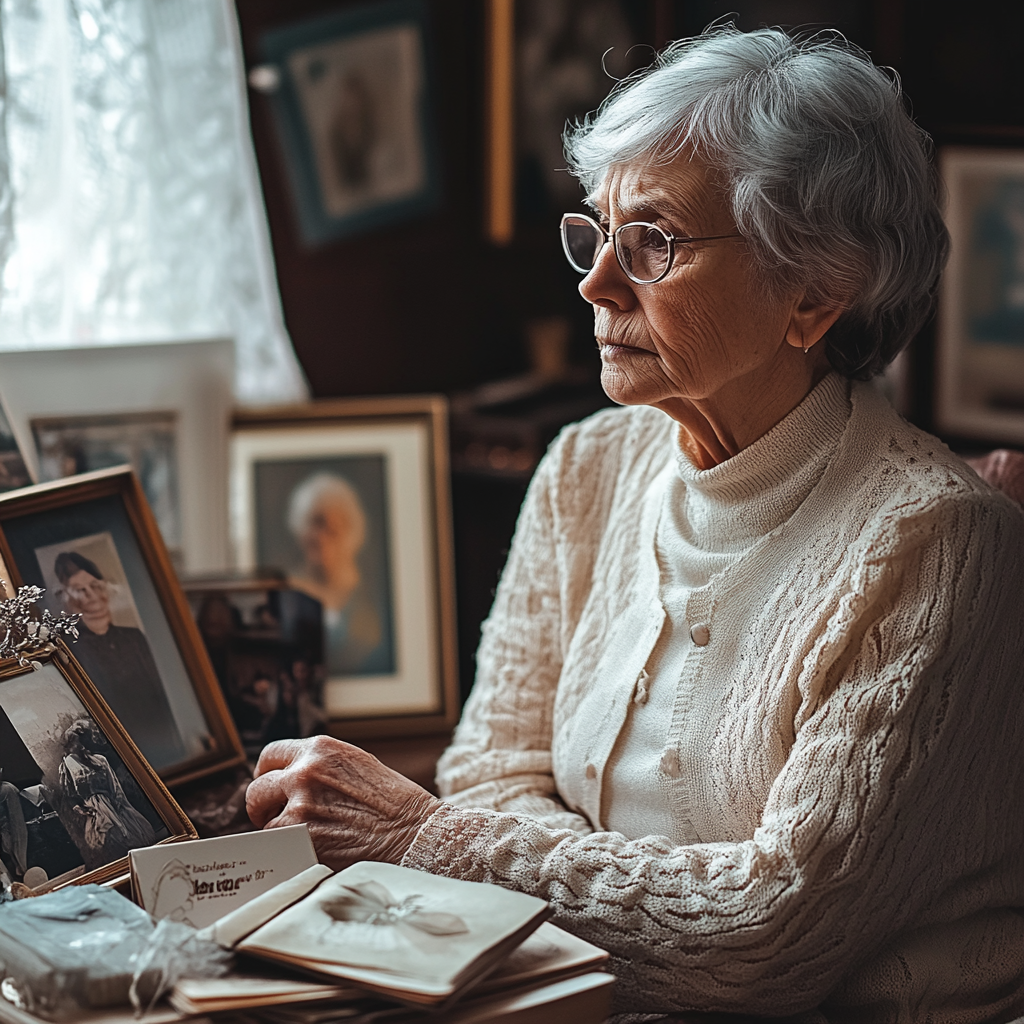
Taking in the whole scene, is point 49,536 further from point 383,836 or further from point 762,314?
point 762,314

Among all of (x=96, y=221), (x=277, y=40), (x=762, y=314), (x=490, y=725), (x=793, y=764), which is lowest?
(x=490, y=725)

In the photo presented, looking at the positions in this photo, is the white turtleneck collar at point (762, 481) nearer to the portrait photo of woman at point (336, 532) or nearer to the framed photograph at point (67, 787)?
the framed photograph at point (67, 787)

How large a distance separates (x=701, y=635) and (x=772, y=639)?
0.10m

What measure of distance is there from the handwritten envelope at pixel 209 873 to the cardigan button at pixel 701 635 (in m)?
0.52

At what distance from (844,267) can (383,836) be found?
807mm

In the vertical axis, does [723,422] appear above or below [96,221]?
below

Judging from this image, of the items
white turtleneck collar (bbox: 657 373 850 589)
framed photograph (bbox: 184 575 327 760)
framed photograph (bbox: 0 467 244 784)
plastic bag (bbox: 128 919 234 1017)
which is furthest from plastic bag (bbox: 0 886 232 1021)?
white turtleneck collar (bbox: 657 373 850 589)

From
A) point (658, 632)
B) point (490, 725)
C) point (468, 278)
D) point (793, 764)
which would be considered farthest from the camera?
point (468, 278)

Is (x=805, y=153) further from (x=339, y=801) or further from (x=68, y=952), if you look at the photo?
(x=68, y=952)

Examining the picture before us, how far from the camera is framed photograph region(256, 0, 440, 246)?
8.75ft

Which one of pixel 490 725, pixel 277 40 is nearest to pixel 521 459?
pixel 277 40

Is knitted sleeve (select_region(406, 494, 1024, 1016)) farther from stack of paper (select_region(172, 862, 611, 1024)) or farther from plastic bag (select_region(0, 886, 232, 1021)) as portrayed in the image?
plastic bag (select_region(0, 886, 232, 1021))

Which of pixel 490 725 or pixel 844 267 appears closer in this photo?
pixel 844 267

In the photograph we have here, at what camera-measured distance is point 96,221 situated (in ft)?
6.61
